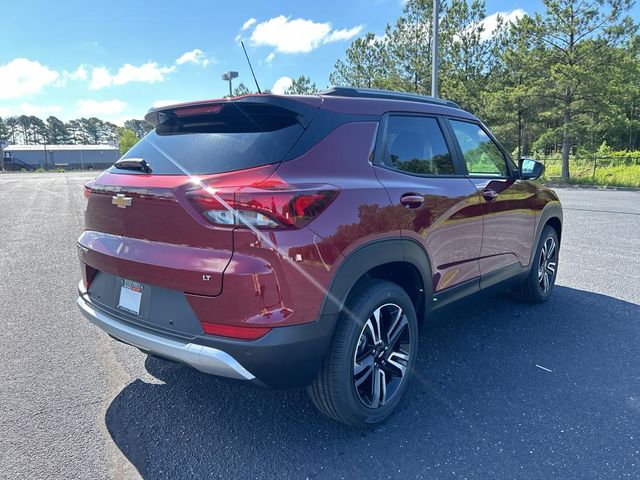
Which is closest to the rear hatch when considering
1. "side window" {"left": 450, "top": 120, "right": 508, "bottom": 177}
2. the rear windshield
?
the rear windshield

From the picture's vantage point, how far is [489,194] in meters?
3.48

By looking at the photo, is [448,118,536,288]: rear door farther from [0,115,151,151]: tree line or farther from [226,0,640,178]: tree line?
[0,115,151,151]: tree line

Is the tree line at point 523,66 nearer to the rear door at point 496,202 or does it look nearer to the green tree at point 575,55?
the green tree at point 575,55

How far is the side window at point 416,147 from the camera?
2.75 meters

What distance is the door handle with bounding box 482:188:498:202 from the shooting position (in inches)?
135

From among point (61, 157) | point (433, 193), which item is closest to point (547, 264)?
point (433, 193)

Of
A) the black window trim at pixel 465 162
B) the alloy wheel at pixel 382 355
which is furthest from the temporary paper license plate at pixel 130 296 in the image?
the black window trim at pixel 465 162

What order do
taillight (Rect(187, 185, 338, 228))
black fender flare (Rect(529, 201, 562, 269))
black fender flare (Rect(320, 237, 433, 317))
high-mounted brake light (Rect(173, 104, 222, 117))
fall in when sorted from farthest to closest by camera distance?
black fender flare (Rect(529, 201, 562, 269)) → high-mounted brake light (Rect(173, 104, 222, 117)) → black fender flare (Rect(320, 237, 433, 317)) → taillight (Rect(187, 185, 338, 228))

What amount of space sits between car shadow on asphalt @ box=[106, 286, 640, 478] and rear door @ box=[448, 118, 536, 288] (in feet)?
1.93

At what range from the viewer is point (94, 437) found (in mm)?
2465

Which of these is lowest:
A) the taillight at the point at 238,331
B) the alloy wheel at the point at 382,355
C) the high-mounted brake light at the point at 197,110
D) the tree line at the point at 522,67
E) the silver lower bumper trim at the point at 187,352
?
the alloy wheel at the point at 382,355

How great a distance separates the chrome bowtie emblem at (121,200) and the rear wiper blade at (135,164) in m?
0.19

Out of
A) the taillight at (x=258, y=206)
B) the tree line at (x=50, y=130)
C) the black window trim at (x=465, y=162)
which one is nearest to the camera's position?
the taillight at (x=258, y=206)

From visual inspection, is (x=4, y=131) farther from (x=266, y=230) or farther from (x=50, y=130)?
(x=266, y=230)
